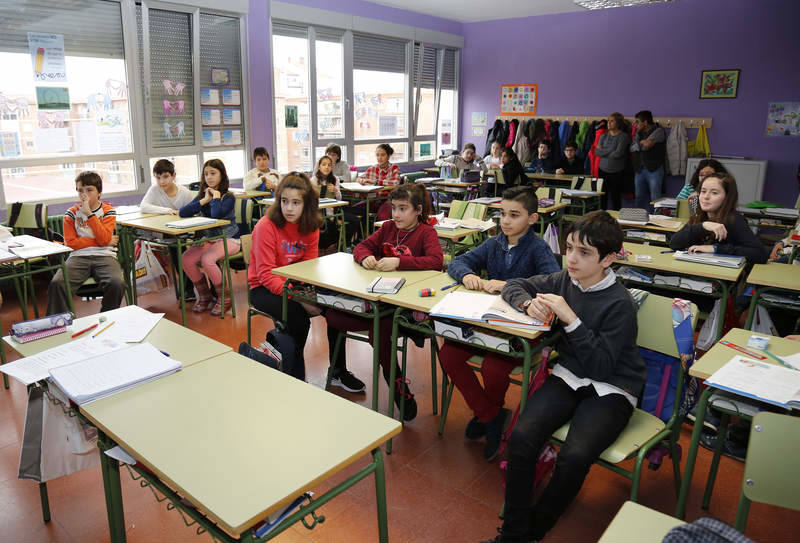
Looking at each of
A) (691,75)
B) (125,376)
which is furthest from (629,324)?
(691,75)

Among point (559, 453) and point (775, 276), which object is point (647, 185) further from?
point (559, 453)

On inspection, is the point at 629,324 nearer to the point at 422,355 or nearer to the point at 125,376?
the point at 125,376

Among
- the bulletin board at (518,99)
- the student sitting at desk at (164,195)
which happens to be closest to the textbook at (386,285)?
the student sitting at desk at (164,195)

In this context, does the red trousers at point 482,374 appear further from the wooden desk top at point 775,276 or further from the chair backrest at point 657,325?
the wooden desk top at point 775,276

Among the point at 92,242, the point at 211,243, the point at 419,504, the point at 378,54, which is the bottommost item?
the point at 419,504

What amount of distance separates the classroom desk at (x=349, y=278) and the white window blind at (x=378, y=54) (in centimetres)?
619

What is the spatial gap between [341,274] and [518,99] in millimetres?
7962

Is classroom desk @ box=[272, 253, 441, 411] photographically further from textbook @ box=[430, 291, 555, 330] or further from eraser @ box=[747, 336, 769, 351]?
eraser @ box=[747, 336, 769, 351]

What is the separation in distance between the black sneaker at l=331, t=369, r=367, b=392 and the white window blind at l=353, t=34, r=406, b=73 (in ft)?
20.9

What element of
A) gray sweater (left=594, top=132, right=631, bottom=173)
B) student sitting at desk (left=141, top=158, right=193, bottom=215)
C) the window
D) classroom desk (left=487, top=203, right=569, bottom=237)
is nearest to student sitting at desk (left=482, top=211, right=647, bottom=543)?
classroom desk (left=487, top=203, right=569, bottom=237)

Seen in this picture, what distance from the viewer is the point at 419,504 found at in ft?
7.65

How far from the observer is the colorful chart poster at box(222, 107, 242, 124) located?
6.93 m

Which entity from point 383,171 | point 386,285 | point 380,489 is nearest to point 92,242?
point 386,285

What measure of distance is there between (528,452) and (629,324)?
23.1 inches
